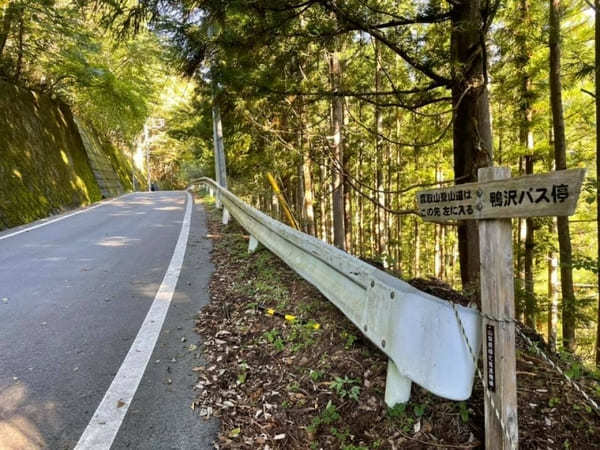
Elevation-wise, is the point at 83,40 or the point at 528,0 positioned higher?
the point at 83,40

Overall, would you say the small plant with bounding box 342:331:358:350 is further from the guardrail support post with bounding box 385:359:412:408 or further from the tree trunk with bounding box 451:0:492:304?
the tree trunk with bounding box 451:0:492:304

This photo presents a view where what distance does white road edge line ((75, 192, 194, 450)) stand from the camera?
2.24 metres

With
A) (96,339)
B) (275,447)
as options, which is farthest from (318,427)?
(96,339)

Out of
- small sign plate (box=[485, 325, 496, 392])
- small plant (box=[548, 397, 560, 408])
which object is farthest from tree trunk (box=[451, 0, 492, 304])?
small sign plate (box=[485, 325, 496, 392])

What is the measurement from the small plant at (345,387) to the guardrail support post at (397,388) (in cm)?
24

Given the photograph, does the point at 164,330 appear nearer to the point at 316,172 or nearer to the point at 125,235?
the point at 125,235

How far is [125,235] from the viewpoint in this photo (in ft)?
27.6

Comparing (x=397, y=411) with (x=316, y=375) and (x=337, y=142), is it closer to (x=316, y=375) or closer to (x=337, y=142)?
(x=316, y=375)

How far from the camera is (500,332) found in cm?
180

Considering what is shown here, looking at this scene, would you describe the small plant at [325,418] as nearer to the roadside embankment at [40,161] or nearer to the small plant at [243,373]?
the small plant at [243,373]

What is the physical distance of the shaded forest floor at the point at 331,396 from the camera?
6.80 ft

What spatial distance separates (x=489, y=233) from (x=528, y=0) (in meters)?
9.29

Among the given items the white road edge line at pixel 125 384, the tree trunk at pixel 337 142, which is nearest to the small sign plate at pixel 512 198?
the white road edge line at pixel 125 384

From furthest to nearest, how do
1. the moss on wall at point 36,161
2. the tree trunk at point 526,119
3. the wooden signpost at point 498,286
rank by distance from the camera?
the moss on wall at point 36,161
the tree trunk at point 526,119
the wooden signpost at point 498,286
